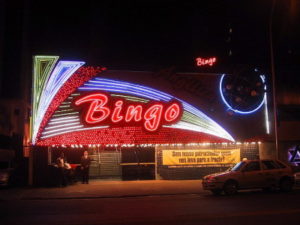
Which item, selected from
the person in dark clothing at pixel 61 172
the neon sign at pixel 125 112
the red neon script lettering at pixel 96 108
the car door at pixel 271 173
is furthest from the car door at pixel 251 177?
the person in dark clothing at pixel 61 172

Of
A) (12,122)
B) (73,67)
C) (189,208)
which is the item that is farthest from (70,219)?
(12,122)

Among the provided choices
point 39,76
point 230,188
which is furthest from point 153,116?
point 230,188

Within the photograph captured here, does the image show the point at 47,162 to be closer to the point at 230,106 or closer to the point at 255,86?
the point at 230,106

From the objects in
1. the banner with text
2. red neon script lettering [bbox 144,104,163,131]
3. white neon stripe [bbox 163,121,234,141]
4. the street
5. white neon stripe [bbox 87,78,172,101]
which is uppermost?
white neon stripe [bbox 87,78,172,101]

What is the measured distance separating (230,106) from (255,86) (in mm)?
2324

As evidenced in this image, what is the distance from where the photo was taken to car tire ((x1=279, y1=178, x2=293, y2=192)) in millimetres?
19103

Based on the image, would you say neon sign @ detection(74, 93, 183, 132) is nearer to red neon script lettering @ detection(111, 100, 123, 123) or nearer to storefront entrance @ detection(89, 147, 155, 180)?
red neon script lettering @ detection(111, 100, 123, 123)

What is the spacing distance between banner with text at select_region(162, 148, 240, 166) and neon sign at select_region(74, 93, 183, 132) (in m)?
2.05

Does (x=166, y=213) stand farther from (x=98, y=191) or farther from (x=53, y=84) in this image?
(x=53, y=84)

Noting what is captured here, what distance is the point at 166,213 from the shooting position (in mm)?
12430

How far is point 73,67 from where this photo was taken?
2448 cm

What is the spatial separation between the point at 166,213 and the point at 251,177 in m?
7.42

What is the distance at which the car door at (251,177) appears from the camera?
18531 mm

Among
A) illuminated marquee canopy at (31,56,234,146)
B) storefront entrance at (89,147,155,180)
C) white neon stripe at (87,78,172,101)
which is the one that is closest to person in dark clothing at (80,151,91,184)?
illuminated marquee canopy at (31,56,234,146)
